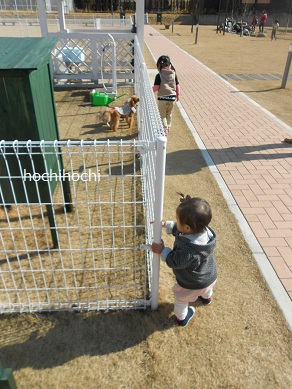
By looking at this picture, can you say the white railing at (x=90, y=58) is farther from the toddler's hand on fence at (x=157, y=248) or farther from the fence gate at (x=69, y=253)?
the toddler's hand on fence at (x=157, y=248)

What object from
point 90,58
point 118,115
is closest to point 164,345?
point 118,115

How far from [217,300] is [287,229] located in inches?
56.6

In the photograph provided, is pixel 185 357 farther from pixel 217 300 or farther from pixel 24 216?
pixel 24 216

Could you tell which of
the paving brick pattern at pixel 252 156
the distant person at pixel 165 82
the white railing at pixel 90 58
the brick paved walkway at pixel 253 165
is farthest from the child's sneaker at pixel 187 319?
the white railing at pixel 90 58

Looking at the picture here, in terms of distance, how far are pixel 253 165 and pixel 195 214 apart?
342 centimetres

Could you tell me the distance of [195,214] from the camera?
2.13m

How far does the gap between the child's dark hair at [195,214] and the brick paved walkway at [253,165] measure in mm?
1283

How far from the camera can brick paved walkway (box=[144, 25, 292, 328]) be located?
337 centimetres

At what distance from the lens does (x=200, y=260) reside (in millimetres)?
2266

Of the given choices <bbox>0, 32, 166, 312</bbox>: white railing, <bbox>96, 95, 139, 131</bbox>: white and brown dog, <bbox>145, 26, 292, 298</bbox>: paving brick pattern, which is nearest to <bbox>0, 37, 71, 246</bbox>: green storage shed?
<bbox>0, 32, 166, 312</bbox>: white railing

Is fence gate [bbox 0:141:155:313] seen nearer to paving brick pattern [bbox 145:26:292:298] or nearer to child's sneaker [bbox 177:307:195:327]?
child's sneaker [bbox 177:307:195:327]

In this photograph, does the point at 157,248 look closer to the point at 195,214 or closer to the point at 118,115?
the point at 195,214

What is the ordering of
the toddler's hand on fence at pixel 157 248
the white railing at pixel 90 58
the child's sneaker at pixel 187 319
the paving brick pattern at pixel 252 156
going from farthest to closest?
the white railing at pixel 90 58 → the paving brick pattern at pixel 252 156 → the child's sneaker at pixel 187 319 → the toddler's hand on fence at pixel 157 248

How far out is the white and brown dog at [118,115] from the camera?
246 inches
